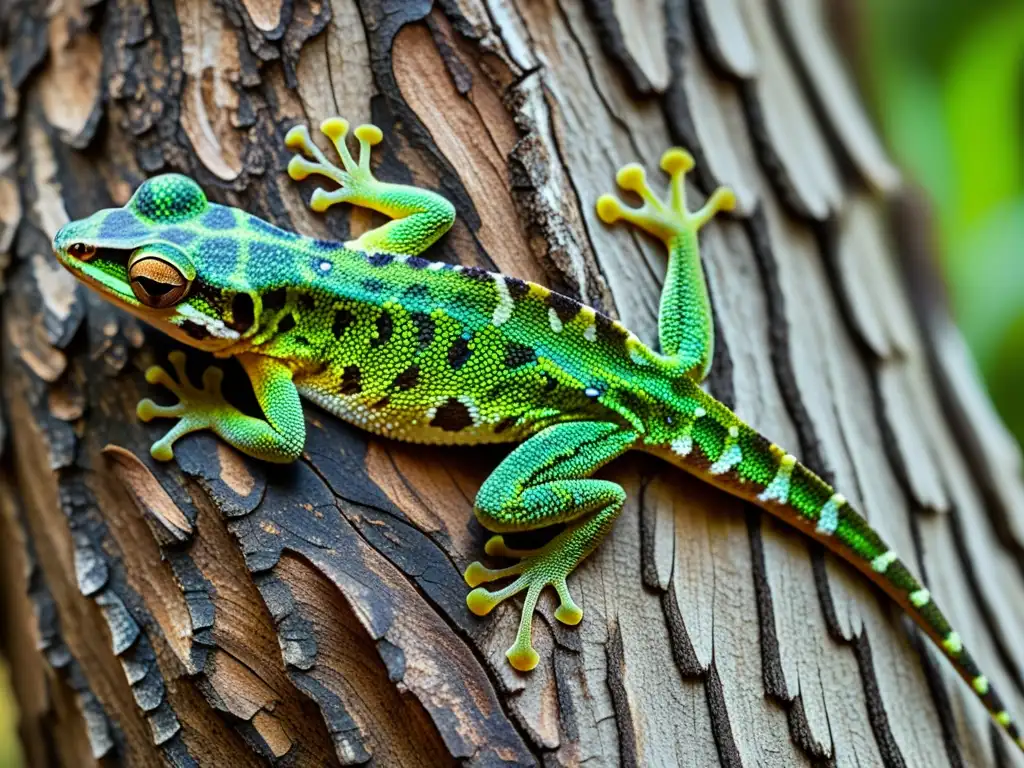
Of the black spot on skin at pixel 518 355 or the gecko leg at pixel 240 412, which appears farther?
the black spot on skin at pixel 518 355

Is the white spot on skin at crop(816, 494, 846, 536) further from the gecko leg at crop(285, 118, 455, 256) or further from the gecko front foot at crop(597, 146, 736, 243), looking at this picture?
the gecko leg at crop(285, 118, 455, 256)

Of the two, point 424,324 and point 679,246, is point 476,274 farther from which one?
point 679,246

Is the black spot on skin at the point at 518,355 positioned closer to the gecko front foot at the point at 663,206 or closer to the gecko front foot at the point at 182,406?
the gecko front foot at the point at 663,206

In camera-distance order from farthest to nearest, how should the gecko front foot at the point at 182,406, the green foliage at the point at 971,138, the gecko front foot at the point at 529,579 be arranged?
the green foliage at the point at 971,138
the gecko front foot at the point at 182,406
the gecko front foot at the point at 529,579

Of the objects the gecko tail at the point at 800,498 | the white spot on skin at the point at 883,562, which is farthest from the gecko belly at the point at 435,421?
the white spot on skin at the point at 883,562

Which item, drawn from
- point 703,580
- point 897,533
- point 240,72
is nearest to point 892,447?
point 897,533

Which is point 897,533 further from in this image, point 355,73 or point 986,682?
point 355,73
